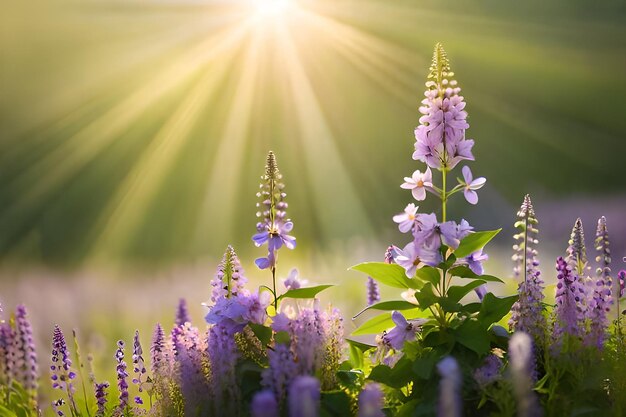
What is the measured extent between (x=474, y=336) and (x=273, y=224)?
38.7 inches

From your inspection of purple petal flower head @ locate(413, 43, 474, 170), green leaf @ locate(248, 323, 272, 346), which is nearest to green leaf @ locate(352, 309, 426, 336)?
green leaf @ locate(248, 323, 272, 346)

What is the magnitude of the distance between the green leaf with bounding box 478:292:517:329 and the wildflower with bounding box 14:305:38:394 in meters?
2.04

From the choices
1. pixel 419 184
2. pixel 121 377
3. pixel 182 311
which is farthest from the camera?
pixel 182 311

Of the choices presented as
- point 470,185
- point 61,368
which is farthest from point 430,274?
point 61,368

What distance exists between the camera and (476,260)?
11.0 feet

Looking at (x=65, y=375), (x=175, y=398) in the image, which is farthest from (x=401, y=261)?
(x=65, y=375)

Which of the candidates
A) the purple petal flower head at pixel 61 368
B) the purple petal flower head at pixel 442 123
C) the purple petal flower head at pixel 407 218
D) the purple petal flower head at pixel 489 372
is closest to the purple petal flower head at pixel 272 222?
the purple petal flower head at pixel 407 218

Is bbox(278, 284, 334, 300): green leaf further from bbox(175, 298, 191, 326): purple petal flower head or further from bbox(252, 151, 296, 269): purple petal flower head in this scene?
bbox(175, 298, 191, 326): purple petal flower head

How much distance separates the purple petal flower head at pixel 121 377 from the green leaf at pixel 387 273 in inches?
48.8

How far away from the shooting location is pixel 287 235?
10.7 ft

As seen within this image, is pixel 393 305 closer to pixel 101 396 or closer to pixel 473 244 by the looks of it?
pixel 473 244

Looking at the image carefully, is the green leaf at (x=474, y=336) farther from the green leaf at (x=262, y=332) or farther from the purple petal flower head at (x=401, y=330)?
the green leaf at (x=262, y=332)

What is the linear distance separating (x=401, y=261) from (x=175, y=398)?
3.75 ft

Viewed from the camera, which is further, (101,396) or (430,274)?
(101,396)
